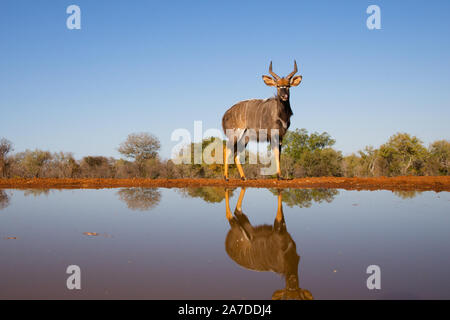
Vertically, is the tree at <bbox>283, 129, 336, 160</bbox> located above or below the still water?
above

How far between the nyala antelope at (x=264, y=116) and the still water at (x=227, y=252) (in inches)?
211

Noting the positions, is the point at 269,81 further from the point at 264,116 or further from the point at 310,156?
the point at 310,156

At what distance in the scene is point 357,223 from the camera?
15.0 feet

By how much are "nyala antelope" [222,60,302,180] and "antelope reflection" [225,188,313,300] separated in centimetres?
650

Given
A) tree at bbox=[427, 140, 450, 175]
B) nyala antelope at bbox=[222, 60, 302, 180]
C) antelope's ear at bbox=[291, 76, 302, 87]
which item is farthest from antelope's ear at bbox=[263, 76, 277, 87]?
tree at bbox=[427, 140, 450, 175]

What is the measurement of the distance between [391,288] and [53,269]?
2.66 m

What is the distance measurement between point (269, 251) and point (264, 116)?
27.3 feet

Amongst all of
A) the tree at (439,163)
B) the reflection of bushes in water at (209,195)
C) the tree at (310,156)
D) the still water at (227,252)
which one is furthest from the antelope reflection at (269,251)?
the tree at (439,163)

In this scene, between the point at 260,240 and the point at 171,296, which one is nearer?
the point at 171,296

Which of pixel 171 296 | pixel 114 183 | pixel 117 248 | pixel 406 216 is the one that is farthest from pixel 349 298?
pixel 114 183

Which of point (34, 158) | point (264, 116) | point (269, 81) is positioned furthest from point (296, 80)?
point (34, 158)

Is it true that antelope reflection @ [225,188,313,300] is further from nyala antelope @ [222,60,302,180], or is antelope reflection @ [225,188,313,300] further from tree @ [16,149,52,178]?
tree @ [16,149,52,178]

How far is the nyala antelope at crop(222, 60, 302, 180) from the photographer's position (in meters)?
10.4
